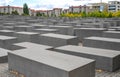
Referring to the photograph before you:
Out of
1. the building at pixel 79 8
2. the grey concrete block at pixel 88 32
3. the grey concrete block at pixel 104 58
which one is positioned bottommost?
the grey concrete block at pixel 104 58

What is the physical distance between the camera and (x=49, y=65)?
208 inches

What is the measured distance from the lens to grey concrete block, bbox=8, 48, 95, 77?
16.6 feet

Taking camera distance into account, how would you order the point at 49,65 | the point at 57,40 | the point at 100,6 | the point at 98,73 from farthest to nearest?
the point at 100,6
the point at 57,40
the point at 98,73
the point at 49,65

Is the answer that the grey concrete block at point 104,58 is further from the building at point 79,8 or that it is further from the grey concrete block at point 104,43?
the building at point 79,8

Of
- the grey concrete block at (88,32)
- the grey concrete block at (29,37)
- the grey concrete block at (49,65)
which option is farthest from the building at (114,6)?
the grey concrete block at (49,65)

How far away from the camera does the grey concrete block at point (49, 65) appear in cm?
506

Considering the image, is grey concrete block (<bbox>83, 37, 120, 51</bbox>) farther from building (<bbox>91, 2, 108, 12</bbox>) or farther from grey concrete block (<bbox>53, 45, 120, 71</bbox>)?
building (<bbox>91, 2, 108, 12</bbox>)

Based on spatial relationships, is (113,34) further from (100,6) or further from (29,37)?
(100,6)

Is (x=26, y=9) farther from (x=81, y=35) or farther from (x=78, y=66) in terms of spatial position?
(x=78, y=66)

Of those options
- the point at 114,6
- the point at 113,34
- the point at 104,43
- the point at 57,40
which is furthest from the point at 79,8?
the point at 104,43

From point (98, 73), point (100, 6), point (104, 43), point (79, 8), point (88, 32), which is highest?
point (100, 6)

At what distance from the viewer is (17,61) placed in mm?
6574

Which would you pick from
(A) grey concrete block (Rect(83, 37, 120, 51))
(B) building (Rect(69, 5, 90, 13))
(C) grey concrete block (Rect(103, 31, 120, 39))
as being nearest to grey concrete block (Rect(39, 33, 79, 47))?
(A) grey concrete block (Rect(83, 37, 120, 51))

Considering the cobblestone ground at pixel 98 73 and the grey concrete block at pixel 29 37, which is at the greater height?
the grey concrete block at pixel 29 37
